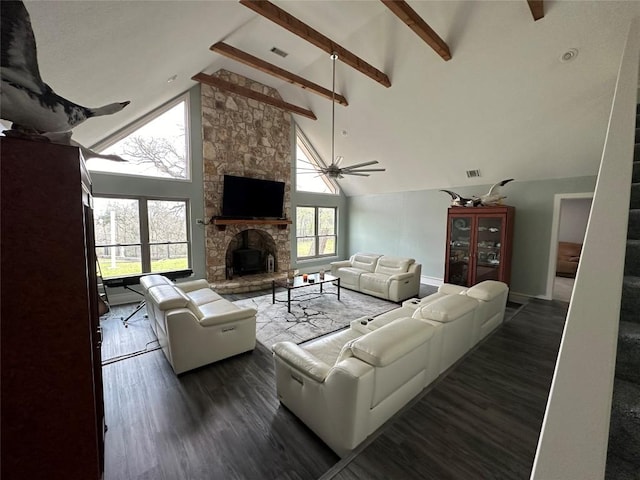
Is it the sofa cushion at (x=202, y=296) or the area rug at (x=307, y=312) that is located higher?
the sofa cushion at (x=202, y=296)

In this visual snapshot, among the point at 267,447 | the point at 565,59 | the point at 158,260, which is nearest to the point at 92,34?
the point at 267,447

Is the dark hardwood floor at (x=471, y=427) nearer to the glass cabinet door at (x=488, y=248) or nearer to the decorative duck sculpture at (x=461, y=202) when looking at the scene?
the glass cabinet door at (x=488, y=248)

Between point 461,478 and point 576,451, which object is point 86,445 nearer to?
point 576,451

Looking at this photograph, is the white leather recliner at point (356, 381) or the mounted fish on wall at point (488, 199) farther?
the mounted fish on wall at point (488, 199)

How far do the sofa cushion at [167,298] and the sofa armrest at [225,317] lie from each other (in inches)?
10.8

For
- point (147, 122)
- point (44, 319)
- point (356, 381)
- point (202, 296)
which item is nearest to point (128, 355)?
point (202, 296)

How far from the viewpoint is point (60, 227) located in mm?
942

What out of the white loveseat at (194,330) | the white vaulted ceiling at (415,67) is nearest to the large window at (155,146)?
the white vaulted ceiling at (415,67)

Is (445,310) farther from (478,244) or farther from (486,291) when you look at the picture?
(478,244)

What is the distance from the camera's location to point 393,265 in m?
5.74

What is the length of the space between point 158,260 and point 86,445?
4838 mm

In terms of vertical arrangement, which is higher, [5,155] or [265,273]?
[5,155]

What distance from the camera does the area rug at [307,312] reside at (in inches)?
143

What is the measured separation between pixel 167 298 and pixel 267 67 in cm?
413
